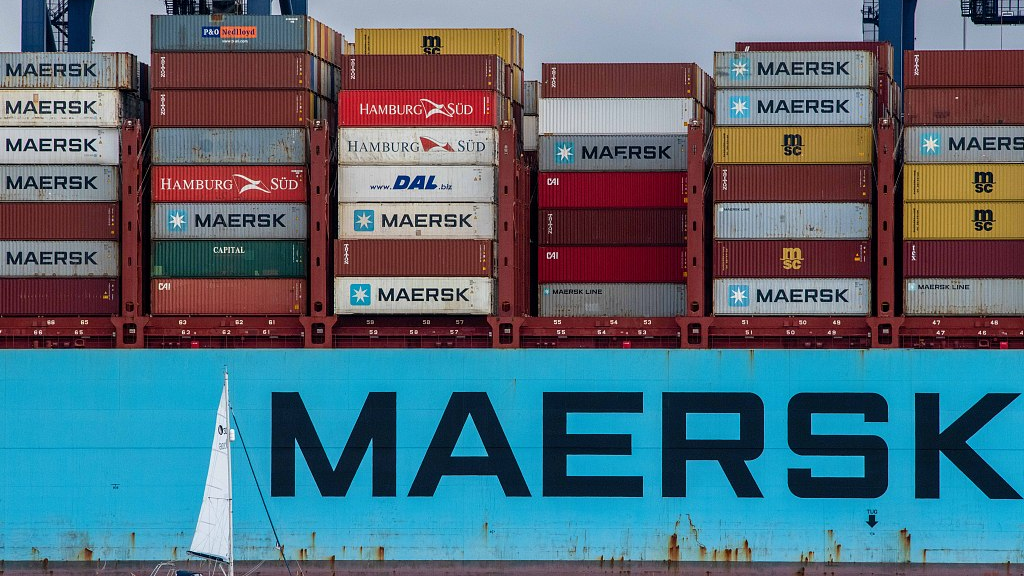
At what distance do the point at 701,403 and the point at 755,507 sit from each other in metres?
2.83

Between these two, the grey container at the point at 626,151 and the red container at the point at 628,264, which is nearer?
the red container at the point at 628,264

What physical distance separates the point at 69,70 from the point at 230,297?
7316 millimetres

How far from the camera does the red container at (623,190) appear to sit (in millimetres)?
44375

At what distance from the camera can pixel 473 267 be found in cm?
4319

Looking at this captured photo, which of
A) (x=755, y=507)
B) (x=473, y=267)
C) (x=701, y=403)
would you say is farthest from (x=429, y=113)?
(x=755, y=507)

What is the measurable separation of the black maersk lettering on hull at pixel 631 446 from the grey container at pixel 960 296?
209 centimetres

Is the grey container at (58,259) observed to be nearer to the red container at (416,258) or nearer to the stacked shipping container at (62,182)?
the stacked shipping container at (62,182)

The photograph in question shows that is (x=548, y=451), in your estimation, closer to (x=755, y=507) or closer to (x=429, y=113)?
(x=755, y=507)

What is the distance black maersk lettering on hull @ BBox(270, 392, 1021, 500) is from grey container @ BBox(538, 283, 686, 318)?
8.00 feet

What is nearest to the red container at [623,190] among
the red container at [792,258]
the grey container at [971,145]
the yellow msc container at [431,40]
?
the red container at [792,258]

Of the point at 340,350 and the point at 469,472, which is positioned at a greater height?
the point at 340,350

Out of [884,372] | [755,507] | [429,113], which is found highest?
[429,113]

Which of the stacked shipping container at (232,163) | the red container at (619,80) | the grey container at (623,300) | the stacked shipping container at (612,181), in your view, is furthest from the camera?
the red container at (619,80)

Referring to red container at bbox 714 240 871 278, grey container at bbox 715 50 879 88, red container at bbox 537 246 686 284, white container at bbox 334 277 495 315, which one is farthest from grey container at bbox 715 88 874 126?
white container at bbox 334 277 495 315
